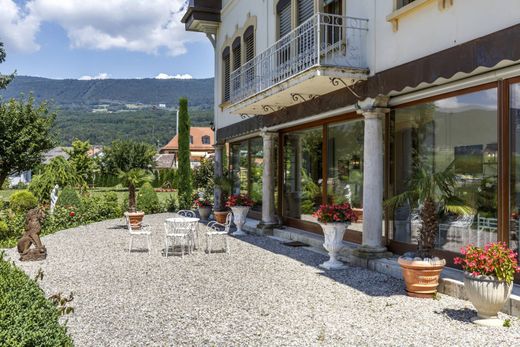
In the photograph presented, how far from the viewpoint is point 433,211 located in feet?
21.9

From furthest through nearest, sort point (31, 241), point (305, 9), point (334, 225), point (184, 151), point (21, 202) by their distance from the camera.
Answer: point (184, 151) < point (21, 202) < point (305, 9) < point (31, 241) < point (334, 225)

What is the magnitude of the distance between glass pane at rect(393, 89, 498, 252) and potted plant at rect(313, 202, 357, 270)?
2.84ft

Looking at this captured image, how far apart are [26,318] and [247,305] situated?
3.30 m

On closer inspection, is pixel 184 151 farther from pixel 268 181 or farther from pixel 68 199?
pixel 268 181

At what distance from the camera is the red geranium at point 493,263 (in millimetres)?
5375

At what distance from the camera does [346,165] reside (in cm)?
1061

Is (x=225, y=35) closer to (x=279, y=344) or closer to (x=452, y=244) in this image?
(x=452, y=244)

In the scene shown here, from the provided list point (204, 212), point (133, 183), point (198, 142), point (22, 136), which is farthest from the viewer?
point (198, 142)

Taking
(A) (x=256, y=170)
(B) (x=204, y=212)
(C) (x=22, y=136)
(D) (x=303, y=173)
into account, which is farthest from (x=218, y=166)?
(C) (x=22, y=136)

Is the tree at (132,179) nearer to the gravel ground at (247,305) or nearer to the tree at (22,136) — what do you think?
the gravel ground at (247,305)

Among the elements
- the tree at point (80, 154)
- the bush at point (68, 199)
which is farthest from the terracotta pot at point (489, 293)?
the tree at point (80, 154)

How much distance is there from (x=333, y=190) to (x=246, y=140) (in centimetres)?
653

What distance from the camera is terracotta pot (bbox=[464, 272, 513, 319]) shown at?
5.35 meters

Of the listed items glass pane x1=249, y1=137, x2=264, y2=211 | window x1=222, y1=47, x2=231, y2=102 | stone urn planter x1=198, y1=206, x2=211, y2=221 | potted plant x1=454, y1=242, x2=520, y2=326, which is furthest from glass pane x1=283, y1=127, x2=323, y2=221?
potted plant x1=454, y1=242, x2=520, y2=326
